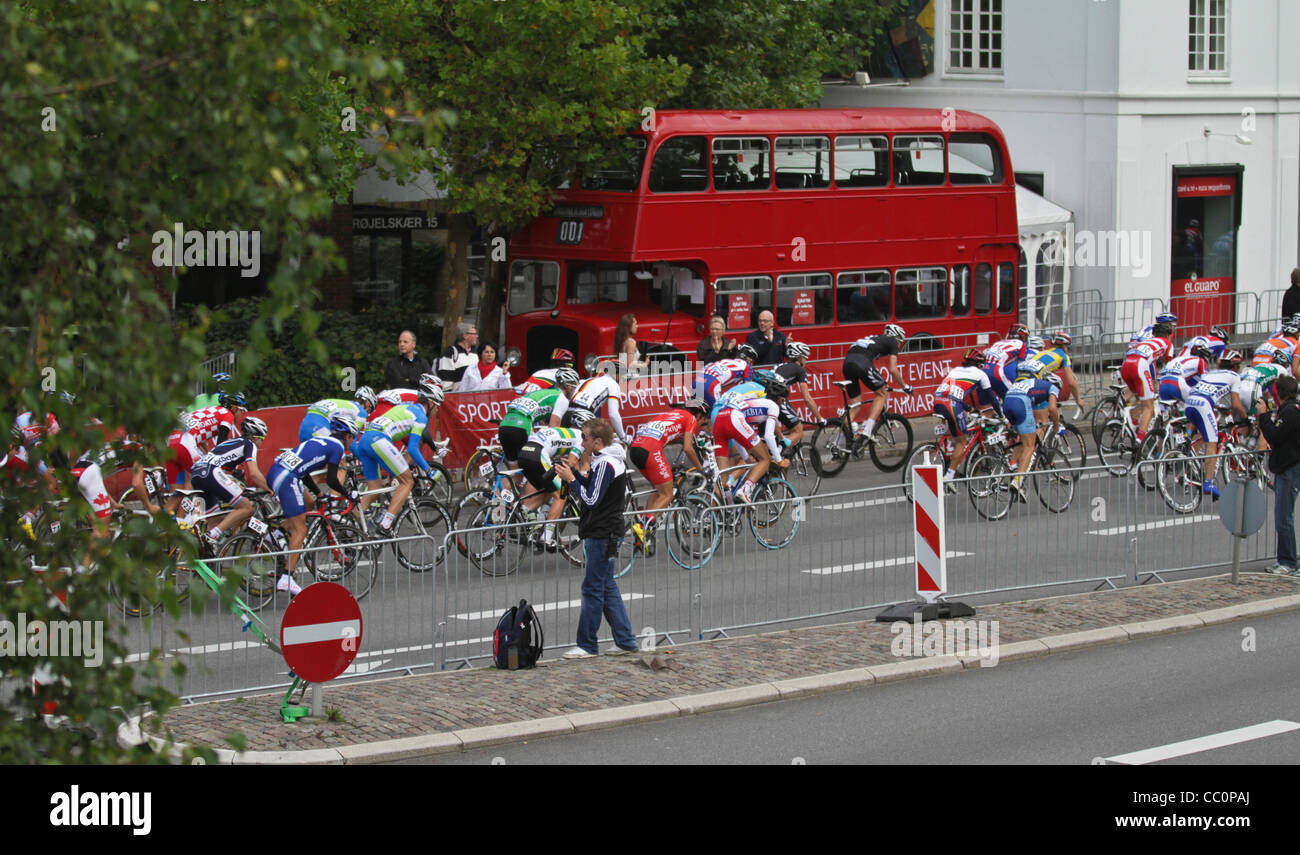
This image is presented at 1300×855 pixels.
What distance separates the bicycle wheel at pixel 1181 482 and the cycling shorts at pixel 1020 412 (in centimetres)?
261

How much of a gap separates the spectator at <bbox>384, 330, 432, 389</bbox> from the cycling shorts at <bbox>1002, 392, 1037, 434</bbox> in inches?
268

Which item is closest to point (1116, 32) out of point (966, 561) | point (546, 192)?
point (546, 192)

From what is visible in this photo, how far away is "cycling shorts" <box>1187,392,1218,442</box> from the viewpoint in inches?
695

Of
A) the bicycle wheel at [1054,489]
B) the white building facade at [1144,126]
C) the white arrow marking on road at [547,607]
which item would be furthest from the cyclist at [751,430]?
the white building facade at [1144,126]

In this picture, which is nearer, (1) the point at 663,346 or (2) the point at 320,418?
(2) the point at 320,418

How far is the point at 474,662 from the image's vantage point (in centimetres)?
1152

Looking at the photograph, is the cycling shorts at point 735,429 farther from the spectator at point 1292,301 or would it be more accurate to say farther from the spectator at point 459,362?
the spectator at point 1292,301

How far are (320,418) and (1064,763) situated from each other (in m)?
7.75

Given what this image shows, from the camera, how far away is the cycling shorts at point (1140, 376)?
19.6 meters

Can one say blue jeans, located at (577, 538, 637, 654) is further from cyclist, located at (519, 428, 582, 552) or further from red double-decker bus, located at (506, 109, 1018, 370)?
red double-decker bus, located at (506, 109, 1018, 370)

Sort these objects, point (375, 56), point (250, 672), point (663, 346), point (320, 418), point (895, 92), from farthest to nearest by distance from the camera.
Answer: point (895, 92) < point (663, 346) < point (320, 418) < point (250, 672) < point (375, 56)

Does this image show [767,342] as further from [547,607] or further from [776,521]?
[547,607]

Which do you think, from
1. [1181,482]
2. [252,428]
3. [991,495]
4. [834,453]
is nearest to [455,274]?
[834,453]

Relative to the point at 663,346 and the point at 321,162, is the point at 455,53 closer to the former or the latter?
the point at 663,346
